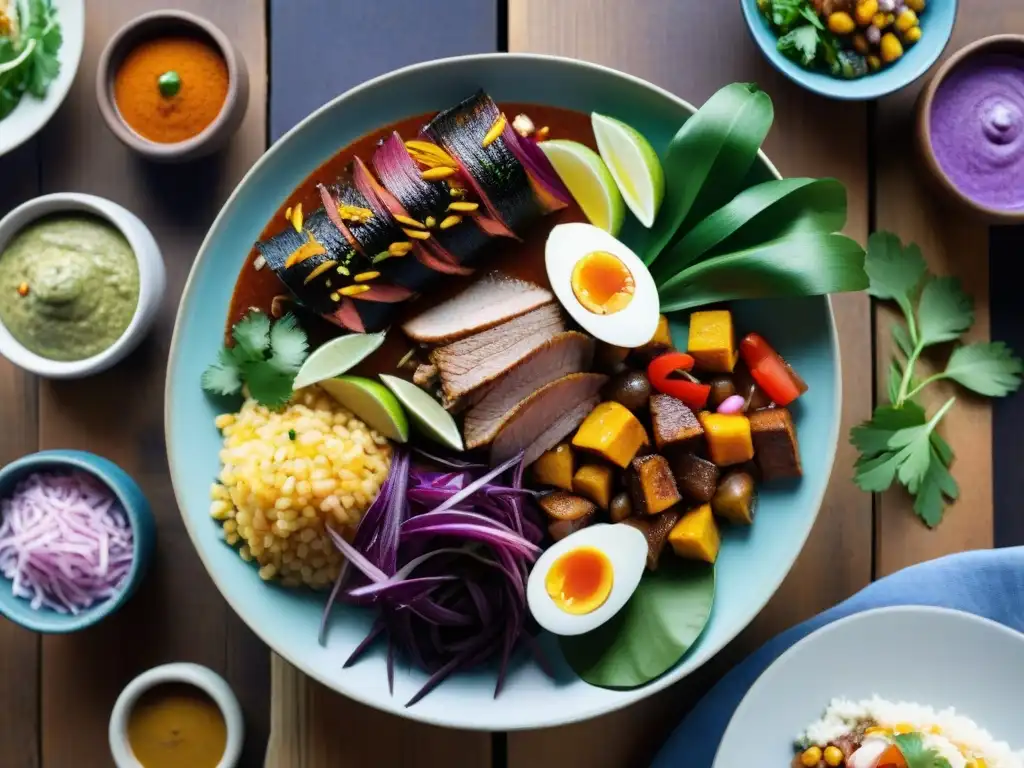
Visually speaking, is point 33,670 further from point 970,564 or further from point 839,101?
point 839,101

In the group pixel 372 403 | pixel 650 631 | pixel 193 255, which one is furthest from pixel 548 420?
pixel 193 255

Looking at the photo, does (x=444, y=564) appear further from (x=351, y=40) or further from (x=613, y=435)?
(x=351, y=40)

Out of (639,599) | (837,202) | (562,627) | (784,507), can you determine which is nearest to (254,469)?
(562,627)

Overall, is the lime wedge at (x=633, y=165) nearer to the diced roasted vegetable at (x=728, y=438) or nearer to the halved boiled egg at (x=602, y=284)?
the halved boiled egg at (x=602, y=284)

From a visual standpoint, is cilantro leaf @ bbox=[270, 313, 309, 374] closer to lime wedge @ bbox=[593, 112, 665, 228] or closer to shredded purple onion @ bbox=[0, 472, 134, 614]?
shredded purple onion @ bbox=[0, 472, 134, 614]

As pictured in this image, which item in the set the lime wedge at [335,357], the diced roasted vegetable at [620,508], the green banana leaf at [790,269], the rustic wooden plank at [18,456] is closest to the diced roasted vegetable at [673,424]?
the diced roasted vegetable at [620,508]

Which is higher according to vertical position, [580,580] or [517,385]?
[517,385]
